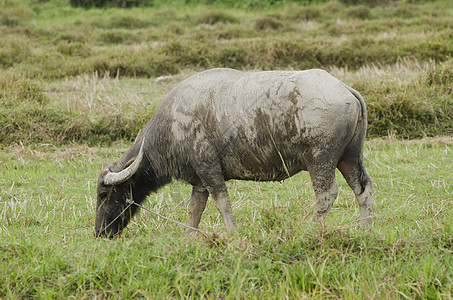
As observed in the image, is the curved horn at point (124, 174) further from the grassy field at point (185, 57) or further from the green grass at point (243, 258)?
the grassy field at point (185, 57)

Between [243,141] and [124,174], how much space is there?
2.99 feet

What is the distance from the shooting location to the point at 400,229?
3.42m

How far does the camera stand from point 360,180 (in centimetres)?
360

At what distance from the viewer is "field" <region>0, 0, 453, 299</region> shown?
2.84m

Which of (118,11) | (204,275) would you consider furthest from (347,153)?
(118,11)

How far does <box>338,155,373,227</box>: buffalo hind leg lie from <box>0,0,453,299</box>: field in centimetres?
19

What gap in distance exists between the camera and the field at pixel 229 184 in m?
2.84

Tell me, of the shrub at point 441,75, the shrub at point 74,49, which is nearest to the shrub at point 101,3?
the shrub at point 74,49

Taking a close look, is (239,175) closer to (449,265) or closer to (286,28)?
(449,265)

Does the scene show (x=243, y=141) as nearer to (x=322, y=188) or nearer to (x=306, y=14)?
(x=322, y=188)

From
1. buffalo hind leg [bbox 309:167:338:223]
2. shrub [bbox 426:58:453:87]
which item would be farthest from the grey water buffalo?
shrub [bbox 426:58:453:87]

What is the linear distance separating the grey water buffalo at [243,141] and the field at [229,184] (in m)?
0.27

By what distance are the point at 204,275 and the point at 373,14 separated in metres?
16.6

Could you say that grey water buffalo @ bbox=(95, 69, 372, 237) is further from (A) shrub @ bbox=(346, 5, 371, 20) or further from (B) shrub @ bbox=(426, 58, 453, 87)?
(A) shrub @ bbox=(346, 5, 371, 20)
